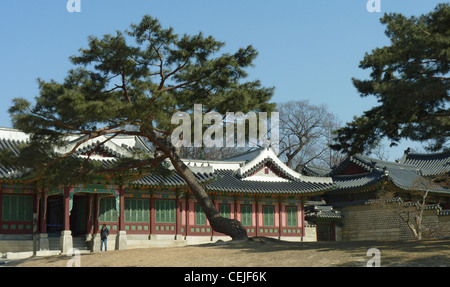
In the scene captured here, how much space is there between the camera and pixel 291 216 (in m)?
36.8

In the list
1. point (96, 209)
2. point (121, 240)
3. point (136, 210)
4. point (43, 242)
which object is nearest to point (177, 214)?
point (136, 210)

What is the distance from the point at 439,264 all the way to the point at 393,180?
25218mm

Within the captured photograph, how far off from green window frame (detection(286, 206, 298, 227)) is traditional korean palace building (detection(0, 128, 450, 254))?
7 cm

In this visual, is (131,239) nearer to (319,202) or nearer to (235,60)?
(235,60)

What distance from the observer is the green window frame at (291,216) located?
3662 cm

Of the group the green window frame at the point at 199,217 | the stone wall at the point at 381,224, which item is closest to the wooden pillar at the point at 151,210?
the green window frame at the point at 199,217

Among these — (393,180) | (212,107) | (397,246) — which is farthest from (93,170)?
(393,180)

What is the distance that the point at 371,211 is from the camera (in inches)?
1587

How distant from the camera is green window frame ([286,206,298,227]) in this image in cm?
3662

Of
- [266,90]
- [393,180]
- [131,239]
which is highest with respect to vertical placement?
[266,90]

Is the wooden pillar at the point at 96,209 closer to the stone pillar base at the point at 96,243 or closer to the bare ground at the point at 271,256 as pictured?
the stone pillar base at the point at 96,243

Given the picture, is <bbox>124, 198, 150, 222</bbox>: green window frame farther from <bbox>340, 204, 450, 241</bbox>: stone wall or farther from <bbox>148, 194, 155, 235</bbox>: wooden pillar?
<bbox>340, 204, 450, 241</bbox>: stone wall

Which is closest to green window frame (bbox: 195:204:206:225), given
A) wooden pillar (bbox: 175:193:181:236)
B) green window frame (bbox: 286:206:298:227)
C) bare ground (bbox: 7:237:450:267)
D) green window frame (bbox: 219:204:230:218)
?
wooden pillar (bbox: 175:193:181:236)
